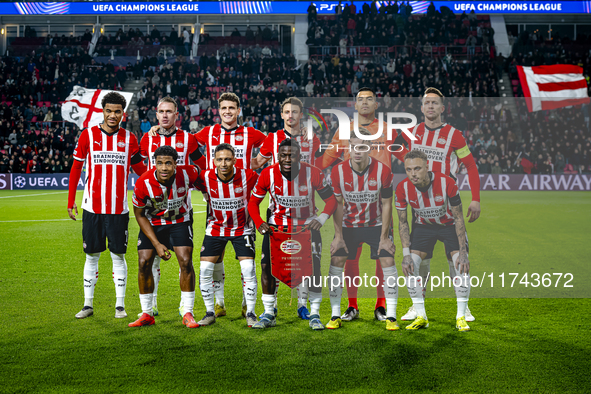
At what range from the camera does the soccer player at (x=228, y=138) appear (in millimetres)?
5281

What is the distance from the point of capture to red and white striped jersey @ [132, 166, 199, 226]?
4.90 m

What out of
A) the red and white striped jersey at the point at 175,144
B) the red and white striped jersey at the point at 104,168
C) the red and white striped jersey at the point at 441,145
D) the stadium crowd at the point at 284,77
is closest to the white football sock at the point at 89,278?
the red and white striped jersey at the point at 104,168

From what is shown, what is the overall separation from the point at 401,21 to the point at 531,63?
697cm

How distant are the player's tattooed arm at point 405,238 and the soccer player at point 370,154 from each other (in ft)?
1.07

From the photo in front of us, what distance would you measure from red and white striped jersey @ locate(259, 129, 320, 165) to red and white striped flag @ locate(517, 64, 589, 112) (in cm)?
1112

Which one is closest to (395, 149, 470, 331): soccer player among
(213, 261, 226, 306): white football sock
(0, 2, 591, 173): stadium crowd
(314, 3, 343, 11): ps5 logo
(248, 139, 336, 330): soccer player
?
(248, 139, 336, 330): soccer player

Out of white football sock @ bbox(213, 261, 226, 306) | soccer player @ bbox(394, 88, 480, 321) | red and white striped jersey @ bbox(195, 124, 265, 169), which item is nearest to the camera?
soccer player @ bbox(394, 88, 480, 321)

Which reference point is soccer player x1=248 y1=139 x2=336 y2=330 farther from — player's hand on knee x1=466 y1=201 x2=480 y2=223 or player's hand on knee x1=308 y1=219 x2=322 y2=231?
player's hand on knee x1=466 y1=201 x2=480 y2=223

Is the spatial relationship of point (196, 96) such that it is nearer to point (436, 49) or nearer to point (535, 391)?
point (436, 49)

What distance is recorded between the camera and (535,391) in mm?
3436

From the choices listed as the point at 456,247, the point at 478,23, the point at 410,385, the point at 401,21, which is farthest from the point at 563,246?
the point at 478,23

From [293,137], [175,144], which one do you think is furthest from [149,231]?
[293,137]

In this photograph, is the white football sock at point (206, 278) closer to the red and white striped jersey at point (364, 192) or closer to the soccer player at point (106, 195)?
the soccer player at point (106, 195)

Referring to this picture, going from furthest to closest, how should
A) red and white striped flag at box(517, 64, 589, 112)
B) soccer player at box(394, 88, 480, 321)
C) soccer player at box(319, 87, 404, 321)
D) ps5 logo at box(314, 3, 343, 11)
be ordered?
ps5 logo at box(314, 3, 343, 11), red and white striped flag at box(517, 64, 589, 112), soccer player at box(319, 87, 404, 321), soccer player at box(394, 88, 480, 321)
